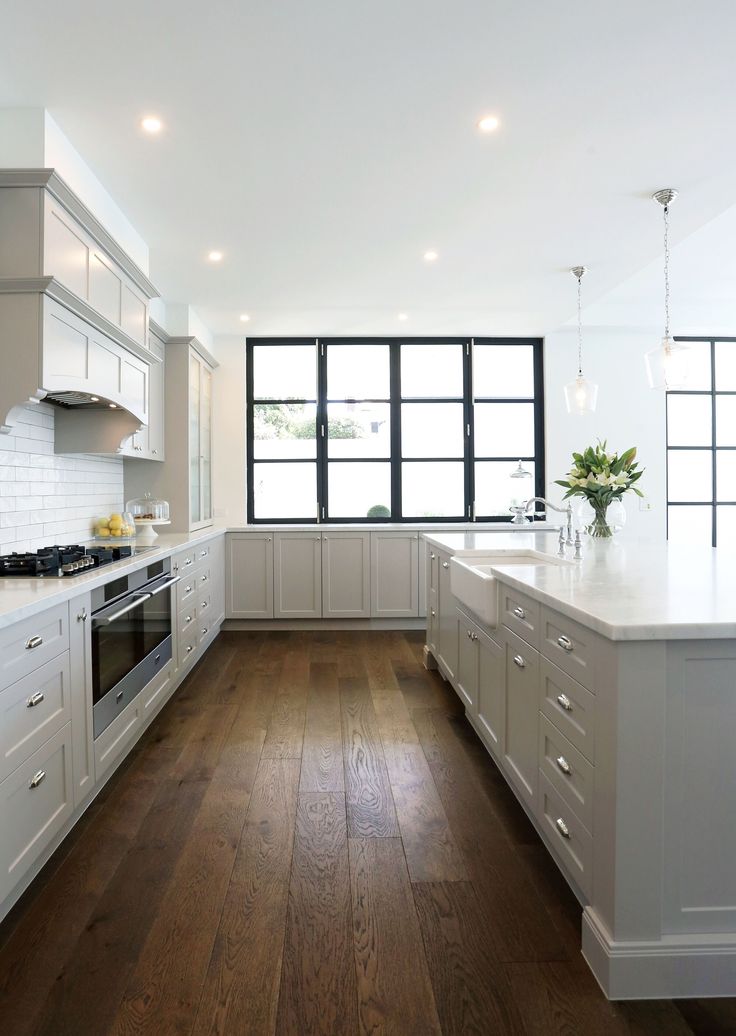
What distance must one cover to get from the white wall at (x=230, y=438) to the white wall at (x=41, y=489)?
1.82 metres

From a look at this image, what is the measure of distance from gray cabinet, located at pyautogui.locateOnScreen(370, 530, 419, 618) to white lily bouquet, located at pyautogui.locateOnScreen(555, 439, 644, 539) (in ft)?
7.77

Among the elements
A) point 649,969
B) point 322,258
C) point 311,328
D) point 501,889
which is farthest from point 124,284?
point 649,969

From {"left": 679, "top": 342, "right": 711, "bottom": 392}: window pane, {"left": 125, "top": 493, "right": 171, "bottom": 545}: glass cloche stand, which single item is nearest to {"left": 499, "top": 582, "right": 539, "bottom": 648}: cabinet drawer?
{"left": 125, "top": 493, "right": 171, "bottom": 545}: glass cloche stand

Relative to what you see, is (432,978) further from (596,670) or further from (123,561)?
(123,561)

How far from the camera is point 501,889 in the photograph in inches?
73.0

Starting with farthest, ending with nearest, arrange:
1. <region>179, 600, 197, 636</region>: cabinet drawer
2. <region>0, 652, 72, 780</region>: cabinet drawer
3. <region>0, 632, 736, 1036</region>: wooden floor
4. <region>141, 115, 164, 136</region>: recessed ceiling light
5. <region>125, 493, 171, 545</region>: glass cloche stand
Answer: <region>125, 493, 171, 545</region>: glass cloche stand < <region>179, 600, 197, 636</region>: cabinet drawer < <region>141, 115, 164, 136</region>: recessed ceiling light < <region>0, 652, 72, 780</region>: cabinet drawer < <region>0, 632, 736, 1036</region>: wooden floor

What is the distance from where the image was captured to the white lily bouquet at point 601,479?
10.2ft

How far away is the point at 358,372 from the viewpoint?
6.04m

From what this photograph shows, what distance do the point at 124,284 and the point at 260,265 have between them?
43.3 inches

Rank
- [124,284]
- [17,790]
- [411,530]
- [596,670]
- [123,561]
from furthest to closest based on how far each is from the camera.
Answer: [411,530] < [124,284] < [123,561] < [17,790] < [596,670]

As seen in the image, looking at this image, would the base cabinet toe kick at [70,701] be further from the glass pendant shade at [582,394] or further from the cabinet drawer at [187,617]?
the glass pendant shade at [582,394]

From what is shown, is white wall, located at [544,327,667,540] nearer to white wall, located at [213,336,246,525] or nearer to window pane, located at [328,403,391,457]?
window pane, located at [328,403,391,457]

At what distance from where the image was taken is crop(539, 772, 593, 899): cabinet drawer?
1602mm

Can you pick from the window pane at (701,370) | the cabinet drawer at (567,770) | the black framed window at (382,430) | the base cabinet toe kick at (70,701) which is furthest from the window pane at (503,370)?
the cabinet drawer at (567,770)
